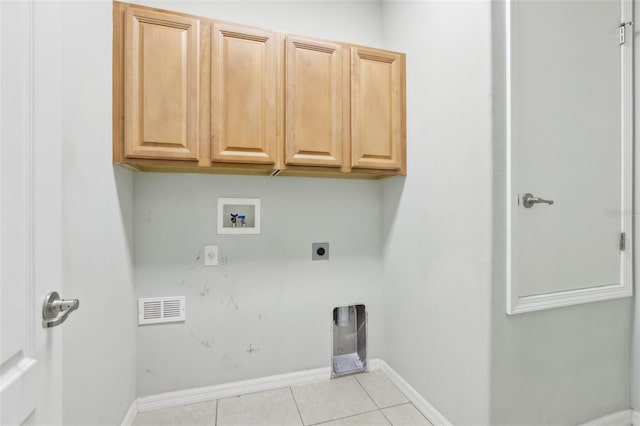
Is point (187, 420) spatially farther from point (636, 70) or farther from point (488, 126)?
point (636, 70)

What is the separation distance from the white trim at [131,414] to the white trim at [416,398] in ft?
5.32

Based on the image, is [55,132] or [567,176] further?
[567,176]

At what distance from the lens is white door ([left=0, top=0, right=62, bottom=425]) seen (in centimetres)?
59

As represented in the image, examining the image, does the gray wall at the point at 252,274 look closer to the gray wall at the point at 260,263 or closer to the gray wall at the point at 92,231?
the gray wall at the point at 260,263

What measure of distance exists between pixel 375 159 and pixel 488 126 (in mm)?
679


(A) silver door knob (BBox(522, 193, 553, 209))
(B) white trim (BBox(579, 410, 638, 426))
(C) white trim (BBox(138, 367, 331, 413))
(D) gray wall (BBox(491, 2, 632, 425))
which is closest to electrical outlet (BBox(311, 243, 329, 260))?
(C) white trim (BBox(138, 367, 331, 413))

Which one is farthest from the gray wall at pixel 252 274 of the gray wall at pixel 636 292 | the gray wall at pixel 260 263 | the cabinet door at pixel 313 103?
the gray wall at pixel 636 292

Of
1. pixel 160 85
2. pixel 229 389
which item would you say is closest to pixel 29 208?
pixel 160 85

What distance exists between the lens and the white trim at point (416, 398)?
1617 millimetres

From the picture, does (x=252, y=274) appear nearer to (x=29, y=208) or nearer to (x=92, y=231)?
(x=92, y=231)

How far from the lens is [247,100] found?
1632 mm

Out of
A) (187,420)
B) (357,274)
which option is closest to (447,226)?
(357,274)

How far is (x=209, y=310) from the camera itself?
187 centimetres

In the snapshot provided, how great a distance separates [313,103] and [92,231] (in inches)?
50.8
